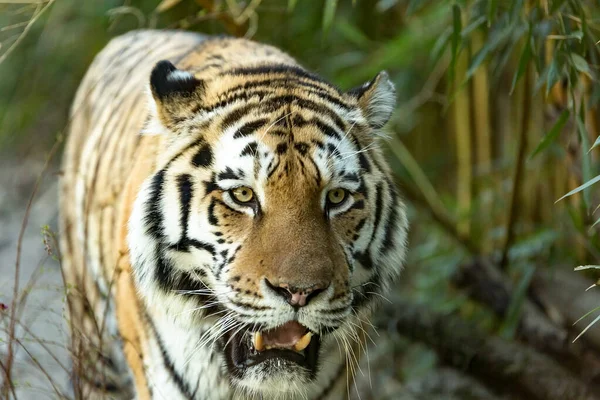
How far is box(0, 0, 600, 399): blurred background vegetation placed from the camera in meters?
2.79

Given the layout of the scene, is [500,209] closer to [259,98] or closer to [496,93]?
[496,93]

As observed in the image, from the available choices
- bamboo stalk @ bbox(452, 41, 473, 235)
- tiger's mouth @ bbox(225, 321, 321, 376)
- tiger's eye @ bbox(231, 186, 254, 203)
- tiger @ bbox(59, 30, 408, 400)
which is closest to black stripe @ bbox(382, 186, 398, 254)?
tiger @ bbox(59, 30, 408, 400)

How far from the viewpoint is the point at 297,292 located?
75.2 inches

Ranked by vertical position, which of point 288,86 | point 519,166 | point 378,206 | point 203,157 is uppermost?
point 288,86

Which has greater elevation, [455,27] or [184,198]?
[455,27]

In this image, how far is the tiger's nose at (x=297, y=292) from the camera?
75.1 inches

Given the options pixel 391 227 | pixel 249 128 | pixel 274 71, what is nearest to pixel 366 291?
pixel 391 227

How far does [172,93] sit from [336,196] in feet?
1.74

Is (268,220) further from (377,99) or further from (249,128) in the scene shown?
(377,99)

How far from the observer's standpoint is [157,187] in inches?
87.6

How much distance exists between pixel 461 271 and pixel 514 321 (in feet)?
1.08

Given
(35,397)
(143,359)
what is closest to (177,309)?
(143,359)

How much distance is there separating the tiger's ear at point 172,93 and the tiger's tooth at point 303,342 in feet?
2.23

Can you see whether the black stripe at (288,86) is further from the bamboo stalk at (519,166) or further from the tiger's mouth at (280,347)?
the bamboo stalk at (519,166)
